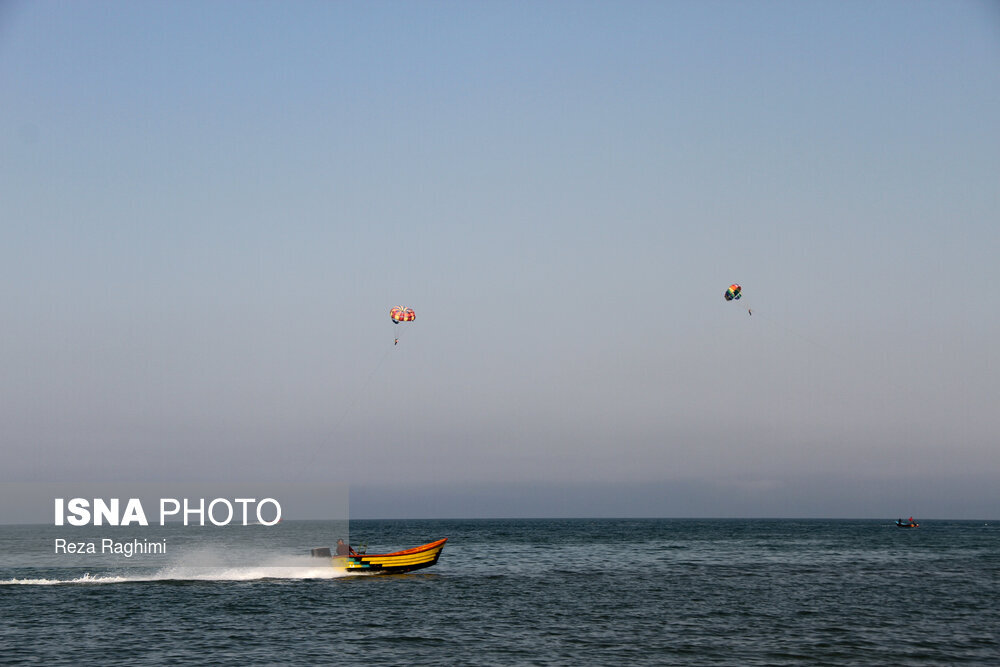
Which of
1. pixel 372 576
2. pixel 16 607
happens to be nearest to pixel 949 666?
pixel 372 576

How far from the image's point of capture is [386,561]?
178ft

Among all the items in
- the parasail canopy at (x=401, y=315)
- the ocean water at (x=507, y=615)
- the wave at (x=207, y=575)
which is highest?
the parasail canopy at (x=401, y=315)

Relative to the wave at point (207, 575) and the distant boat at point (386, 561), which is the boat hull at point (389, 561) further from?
the wave at point (207, 575)

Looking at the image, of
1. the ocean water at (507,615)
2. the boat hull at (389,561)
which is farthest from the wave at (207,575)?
the boat hull at (389,561)

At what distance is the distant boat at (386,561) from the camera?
53375 millimetres

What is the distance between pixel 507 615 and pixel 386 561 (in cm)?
1777

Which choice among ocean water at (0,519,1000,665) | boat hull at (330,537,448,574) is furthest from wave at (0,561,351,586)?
boat hull at (330,537,448,574)

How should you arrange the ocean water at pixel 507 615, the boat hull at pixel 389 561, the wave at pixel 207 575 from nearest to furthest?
the ocean water at pixel 507 615 → the boat hull at pixel 389 561 → the wave at pixel 207 575

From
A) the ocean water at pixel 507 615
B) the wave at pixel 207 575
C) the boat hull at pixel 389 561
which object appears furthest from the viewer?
the wave at pixel 207 575

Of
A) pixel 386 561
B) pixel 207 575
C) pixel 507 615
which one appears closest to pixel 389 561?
pixel 386 561

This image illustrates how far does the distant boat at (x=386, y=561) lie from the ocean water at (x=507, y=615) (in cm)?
81

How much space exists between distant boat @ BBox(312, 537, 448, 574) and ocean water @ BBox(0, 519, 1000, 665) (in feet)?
2.65

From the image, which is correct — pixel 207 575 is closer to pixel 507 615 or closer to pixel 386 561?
pixel 386 561

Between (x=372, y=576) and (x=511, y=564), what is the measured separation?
16.6m
